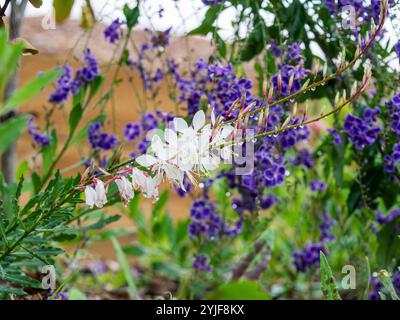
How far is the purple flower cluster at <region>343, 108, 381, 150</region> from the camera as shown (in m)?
1.41

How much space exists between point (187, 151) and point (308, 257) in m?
1.12

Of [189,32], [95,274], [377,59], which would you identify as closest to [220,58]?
[189,32]

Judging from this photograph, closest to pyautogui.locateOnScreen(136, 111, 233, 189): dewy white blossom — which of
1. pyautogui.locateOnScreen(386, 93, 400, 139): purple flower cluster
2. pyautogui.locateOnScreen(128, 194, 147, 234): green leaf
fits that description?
pyautogui.locateOnScreen(386, 93, 400, 139): purple flower cluster

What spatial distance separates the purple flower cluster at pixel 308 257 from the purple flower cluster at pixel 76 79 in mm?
772

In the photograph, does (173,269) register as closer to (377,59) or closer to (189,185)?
(189,185)

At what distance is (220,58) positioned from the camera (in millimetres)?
1442

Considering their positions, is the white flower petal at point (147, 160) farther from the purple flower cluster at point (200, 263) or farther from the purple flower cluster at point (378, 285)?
the purple flower cluster at point (200, 263)

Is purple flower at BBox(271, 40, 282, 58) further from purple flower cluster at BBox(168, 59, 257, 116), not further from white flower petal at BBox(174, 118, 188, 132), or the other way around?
white flower petal at BBox(174, 118, 188, 132)

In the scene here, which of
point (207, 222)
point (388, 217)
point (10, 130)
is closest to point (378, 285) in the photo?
point (388, 217)

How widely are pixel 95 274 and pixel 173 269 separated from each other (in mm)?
412

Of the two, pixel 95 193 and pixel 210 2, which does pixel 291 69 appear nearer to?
pixel 210 2

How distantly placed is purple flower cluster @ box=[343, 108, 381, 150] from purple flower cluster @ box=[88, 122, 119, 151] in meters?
0.55

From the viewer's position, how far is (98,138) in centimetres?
163

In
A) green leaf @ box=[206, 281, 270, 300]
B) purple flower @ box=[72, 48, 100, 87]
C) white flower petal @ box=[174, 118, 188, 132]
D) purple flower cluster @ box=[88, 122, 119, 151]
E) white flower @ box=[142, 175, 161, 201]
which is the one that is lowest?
green leaf @ box=[206, 281, 270, 300]
